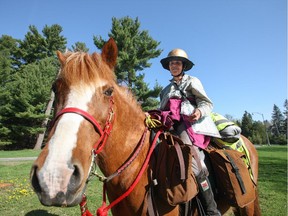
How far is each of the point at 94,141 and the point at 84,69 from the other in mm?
580

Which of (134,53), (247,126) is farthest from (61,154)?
(247,126)

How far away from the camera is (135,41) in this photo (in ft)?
97.3

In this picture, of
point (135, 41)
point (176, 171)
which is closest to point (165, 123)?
point (176, 171)

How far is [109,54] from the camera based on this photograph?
218 centimetres

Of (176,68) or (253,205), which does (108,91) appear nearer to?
(176,68)

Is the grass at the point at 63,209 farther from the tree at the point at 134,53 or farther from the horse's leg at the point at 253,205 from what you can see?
the tree at the point at 134,53

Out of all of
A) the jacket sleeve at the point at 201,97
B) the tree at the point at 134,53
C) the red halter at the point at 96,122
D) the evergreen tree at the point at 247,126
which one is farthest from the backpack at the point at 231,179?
the evergreen tree at the point at 247,126

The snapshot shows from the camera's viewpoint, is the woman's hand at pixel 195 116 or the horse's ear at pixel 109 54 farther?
the woman's hand at pixel 195 116

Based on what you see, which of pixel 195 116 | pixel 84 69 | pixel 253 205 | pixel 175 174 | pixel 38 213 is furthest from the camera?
pixel 38 213

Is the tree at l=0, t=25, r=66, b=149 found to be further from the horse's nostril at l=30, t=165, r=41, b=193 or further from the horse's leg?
the horse's nostril at l=30, t=165, r=41, b=193

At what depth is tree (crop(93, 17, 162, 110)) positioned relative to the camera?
27.3 m

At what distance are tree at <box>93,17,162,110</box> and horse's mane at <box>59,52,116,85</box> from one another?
24.0 meters

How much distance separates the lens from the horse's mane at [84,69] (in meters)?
1.83

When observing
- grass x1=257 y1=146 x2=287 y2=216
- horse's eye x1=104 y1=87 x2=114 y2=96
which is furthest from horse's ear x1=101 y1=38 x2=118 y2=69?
grass x1=257 y1=146 x2=287 y2=216
